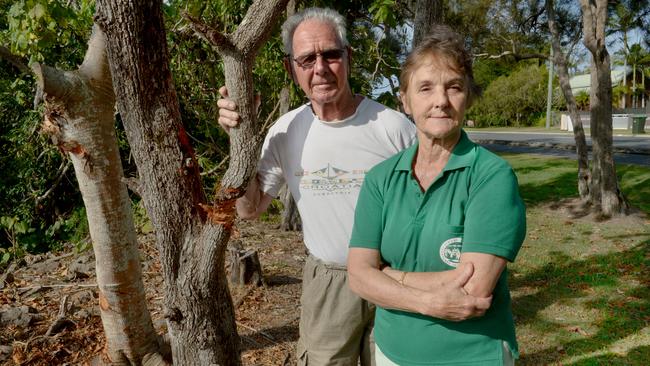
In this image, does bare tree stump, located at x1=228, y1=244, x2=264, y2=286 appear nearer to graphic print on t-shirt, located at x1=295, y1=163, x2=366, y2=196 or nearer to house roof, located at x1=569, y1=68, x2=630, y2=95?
graphic print on t-shirt, located at x1=295, y1=163, x2=366, y2=196

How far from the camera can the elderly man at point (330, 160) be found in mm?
2314

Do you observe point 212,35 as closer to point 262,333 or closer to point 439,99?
point 439,99

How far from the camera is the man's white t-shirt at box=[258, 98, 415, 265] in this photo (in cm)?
231

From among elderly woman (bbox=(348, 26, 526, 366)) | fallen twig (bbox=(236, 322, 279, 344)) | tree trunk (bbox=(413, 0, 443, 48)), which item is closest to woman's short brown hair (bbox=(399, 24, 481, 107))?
elderly woman (bbox=(348, 26, 526, 366))

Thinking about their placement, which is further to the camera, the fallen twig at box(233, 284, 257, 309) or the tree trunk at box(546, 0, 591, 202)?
the tree trunk at box(546, 0, 591, 202)

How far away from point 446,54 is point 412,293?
34.7 inches

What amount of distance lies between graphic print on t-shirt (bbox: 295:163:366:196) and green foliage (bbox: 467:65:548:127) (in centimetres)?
4437

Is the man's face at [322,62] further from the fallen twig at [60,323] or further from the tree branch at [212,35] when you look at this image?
the fallen twig at [60,323]

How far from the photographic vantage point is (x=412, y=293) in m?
1.74

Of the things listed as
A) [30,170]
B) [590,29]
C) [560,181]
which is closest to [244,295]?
[30,170]

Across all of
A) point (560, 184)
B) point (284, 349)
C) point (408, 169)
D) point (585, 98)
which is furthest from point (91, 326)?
point (585, 98)

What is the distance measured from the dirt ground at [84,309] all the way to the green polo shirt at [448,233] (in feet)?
8.16

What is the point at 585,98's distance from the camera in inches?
1734

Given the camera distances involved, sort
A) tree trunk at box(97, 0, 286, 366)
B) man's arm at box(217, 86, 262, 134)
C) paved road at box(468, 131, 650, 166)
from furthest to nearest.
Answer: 1. paved road at box(468, 131, 650, 166)
2. tree trunk at box(97, 0, 286, 366)
3. man's arm at box(217, 86, 262, 134)
